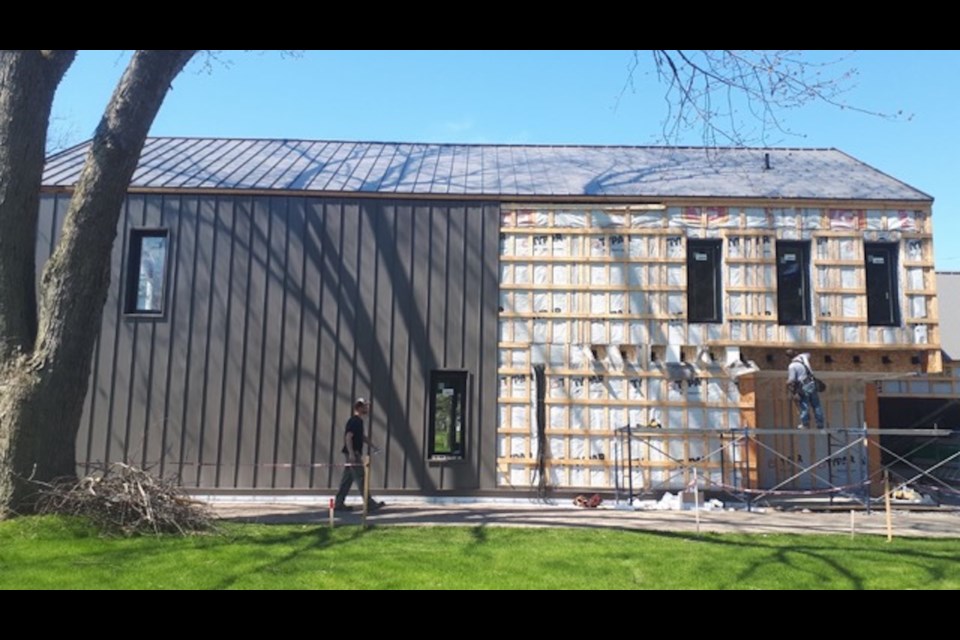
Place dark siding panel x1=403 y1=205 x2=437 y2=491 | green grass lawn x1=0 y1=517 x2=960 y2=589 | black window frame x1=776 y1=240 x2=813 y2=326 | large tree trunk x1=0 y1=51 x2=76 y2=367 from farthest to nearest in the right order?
black window frame x1=776 y1=240 x2=813 y2=326, dark siding panel x1=403 y1=205 x2=437 y2=491, large tree trunk x1=0 y1=51 x2=76 y2=367, green grass lawn x1=0 y1=517 x2=960 y2=589

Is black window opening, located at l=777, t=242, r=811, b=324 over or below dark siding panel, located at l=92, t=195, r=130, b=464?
over

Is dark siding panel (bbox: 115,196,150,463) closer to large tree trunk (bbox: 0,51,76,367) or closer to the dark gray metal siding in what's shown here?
the dark gray metal siding

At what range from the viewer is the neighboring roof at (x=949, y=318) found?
16531 mm

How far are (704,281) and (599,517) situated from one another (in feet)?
18.6

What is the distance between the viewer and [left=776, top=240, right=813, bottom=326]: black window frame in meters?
14.5

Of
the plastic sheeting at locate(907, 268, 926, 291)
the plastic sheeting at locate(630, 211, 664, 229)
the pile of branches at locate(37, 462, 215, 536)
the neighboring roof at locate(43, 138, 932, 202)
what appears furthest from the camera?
the neighboring roof at locate(43, 138, 932, 202)

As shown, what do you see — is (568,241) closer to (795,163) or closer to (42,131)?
(795,163)

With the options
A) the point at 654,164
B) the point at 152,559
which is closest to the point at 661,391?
the point at 654,164

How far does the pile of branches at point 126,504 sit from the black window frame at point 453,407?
17.8 ft

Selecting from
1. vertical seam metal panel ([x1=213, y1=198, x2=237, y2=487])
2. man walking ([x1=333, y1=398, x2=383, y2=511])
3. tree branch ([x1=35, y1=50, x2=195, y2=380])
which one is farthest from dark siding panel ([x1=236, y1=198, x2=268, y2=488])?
tree branch ([x1=35, y1=50, x2=195, y2=380])

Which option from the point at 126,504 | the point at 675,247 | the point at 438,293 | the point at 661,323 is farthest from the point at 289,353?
the point at 675,247

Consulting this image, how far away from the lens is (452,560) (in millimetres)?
7926

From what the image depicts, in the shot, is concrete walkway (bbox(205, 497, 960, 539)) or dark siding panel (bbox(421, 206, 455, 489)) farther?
dark siding panel (bbox(421, 206, 455, 489))

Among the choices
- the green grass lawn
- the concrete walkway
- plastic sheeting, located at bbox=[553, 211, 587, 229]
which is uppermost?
plastic sheeting, located at bbox=[553, 211, 587, 229]
